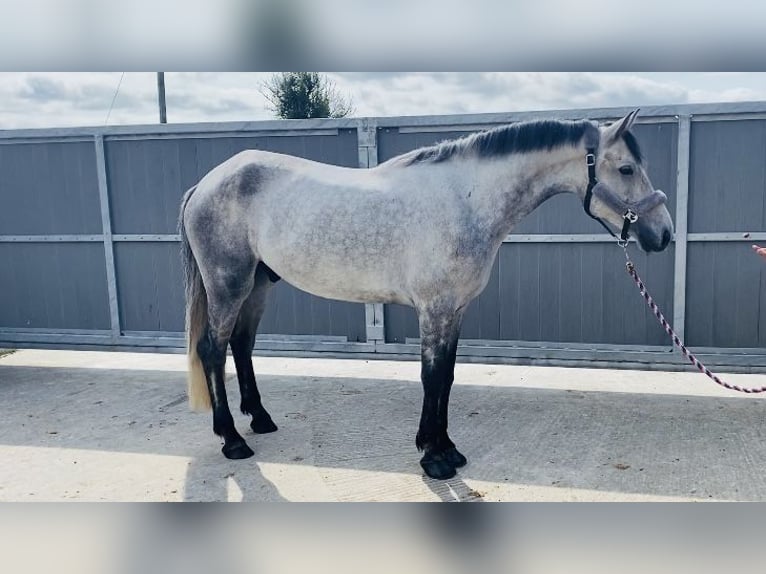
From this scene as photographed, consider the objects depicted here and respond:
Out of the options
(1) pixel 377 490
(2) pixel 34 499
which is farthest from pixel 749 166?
(2) pixel 34 499

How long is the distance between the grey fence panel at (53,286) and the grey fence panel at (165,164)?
0.51 metres

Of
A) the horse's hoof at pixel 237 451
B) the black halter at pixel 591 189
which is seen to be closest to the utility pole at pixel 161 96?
the horse's hoof at pixel 237 451

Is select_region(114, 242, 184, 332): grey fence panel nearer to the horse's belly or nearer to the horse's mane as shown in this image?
the horse's belly

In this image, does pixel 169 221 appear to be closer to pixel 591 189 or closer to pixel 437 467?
pixel 437 467

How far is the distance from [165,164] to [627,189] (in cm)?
394

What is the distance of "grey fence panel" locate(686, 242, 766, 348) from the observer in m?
4.59

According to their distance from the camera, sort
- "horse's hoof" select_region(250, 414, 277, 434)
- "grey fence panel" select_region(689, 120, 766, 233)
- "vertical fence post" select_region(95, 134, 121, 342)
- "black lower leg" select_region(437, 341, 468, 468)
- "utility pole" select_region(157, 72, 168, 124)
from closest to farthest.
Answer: "black lower leg" select_region(437, 341, 468, 468) < "horse's hoof" select_region(250, 414, 277, 434) < "grey fence panel" select_region(689, 120, 766, 233) < "vertical fence post" select_region(95, 134, 121, 342) < "utility pole" select_region(157, 72, 168, 124)

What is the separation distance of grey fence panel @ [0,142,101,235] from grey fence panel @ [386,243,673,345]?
364 cm

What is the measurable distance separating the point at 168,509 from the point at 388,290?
155cm

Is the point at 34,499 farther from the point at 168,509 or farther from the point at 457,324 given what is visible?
the point at 457,324

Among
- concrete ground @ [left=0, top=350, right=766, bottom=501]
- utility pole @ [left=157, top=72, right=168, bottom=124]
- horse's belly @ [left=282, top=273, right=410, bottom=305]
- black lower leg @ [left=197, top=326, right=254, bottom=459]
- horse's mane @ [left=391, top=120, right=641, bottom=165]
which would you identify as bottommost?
concrete ground @ [left=0, top=350, right=766, bottom=501]

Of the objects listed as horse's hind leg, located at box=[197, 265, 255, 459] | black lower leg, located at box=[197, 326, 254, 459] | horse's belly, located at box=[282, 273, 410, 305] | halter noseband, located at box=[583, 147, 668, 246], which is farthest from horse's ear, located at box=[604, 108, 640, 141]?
black lower leg, located at box=[197, 326, 254, 459]

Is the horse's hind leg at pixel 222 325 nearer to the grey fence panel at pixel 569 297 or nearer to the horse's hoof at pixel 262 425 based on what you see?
the horse's hoof at pixel 262 425

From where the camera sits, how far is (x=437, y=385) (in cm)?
336
